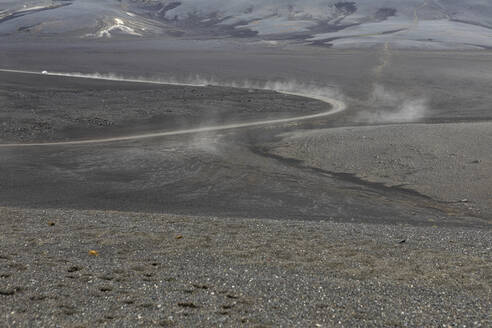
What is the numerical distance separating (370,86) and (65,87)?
28316mm

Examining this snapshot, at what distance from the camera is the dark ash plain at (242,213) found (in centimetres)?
955

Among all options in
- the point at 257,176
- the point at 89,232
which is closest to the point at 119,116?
the point at 257,176

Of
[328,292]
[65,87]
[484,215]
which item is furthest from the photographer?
[65,87]

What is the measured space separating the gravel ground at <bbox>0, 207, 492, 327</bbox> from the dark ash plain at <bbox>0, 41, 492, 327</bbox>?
0.04 m

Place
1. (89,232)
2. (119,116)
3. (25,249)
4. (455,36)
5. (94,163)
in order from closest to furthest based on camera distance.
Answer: (25,249) → (89,232) → (94,163) → (119,116) → (455,36)

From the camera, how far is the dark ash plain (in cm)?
955

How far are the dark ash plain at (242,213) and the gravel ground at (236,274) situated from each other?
4 centimetres

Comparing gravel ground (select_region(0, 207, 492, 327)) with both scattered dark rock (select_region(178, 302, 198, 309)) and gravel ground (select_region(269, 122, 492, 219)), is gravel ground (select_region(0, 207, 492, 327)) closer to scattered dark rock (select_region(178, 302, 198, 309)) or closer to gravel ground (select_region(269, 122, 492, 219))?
→ scattered dark rock (select_region(178, 302, 198, 309))

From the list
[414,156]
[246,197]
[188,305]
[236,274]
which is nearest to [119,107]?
[246,197]

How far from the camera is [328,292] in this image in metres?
10.1

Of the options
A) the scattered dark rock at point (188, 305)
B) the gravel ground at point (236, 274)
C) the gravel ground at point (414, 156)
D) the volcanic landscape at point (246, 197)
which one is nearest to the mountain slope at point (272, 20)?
the volcanic landscape at point (246, 197)

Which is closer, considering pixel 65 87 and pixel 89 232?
pixel 89 232

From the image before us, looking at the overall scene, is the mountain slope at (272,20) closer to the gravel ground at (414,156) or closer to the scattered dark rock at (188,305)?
the gravel ground at (414,156)

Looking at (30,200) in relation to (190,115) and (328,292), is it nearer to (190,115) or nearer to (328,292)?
(328,292)
